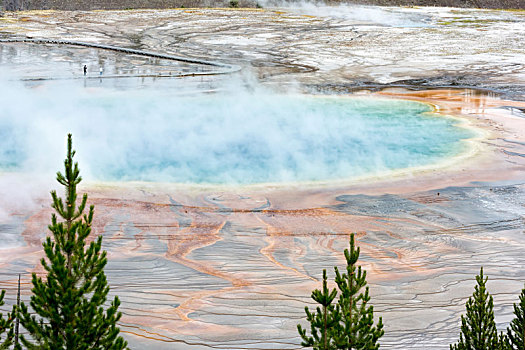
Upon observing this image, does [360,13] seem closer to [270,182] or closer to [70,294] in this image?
[270,182]

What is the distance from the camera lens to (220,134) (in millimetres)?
15938

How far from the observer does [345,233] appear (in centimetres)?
976

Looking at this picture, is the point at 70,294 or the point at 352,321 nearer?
the point at 70,294

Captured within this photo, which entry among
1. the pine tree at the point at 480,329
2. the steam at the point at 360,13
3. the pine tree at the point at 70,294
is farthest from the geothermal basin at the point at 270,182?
the steam at the point at 360,13

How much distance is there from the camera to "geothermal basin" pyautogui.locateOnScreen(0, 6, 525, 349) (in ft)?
25.0

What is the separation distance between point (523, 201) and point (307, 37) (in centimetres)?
2445

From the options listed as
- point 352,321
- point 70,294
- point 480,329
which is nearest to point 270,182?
point 480,329

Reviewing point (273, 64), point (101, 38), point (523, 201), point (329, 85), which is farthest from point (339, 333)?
point (101, 38)

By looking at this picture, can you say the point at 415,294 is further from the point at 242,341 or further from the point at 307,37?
the point at 307,37

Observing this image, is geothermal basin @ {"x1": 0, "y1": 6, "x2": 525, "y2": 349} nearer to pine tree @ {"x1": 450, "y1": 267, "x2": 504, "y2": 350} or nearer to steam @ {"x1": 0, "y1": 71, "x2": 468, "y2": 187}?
steam @ {"x1": 0, "y1": 71, "x2": 468, "y2": 187}

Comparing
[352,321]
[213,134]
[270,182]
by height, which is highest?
[213,134]

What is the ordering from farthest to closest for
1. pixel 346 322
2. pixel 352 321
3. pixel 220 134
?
pixel 220 134 → pixel 352 321 → pixel 346 322

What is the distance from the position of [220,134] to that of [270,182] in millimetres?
3963

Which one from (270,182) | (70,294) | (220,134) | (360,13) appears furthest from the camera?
(360,13)
